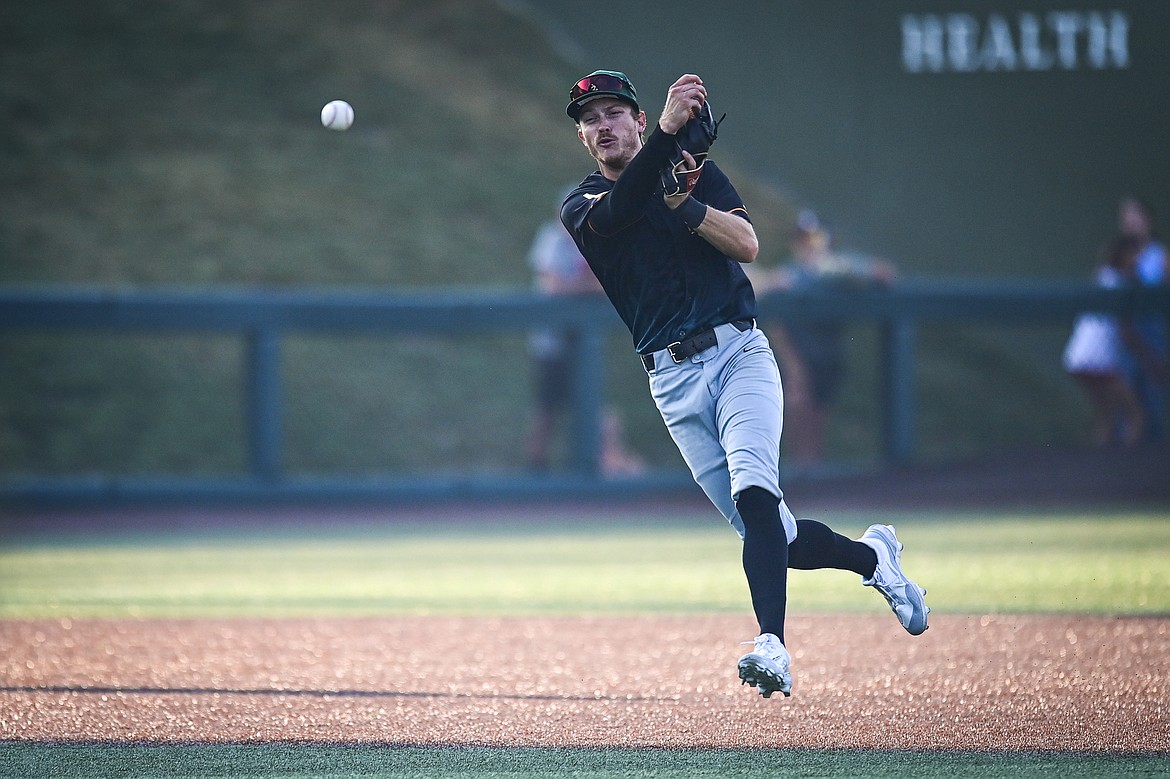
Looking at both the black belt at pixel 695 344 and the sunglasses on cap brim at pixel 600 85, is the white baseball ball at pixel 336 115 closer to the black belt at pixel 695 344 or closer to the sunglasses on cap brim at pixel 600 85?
the sunglasses on cap brim at pixel 600 85

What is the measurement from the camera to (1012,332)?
741 inches

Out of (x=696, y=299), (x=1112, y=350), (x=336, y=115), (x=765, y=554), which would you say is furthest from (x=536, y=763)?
(x=1112, y=350)

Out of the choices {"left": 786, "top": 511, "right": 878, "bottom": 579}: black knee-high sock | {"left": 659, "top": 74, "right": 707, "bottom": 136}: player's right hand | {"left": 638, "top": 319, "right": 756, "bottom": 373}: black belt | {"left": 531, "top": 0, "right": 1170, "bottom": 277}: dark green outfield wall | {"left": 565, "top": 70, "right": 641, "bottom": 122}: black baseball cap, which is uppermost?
{"left": 531, "top": 0, "right": 1170, "bottom": 277}: dark green outfield wall

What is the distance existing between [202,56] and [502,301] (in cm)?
1150

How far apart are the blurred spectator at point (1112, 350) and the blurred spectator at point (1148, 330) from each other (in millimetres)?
60

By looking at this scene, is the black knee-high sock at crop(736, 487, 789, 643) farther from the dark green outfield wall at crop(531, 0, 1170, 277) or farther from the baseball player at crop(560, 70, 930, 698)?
the dark green outfield wall at crop(531, 0, 1170, 277)

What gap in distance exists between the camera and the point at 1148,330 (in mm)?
12398

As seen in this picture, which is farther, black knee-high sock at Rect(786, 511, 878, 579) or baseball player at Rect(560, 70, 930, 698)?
black knee-high sock at Rect(786, 511, 878, 579)

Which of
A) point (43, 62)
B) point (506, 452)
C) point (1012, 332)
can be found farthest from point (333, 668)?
point (43, 62)

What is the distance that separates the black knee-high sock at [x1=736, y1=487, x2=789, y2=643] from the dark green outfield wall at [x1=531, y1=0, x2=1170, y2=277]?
15.5 metres

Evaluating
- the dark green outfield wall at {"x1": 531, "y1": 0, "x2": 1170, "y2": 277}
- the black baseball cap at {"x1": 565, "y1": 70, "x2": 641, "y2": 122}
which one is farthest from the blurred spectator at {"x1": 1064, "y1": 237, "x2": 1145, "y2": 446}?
the black baseball cap at {"x1": 565, "y1": 70, "x2": 641, "y2": 122}

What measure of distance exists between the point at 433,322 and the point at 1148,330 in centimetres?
540

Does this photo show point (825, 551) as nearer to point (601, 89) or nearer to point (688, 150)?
point (688, 150)

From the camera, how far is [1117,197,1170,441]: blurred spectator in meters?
12.2
